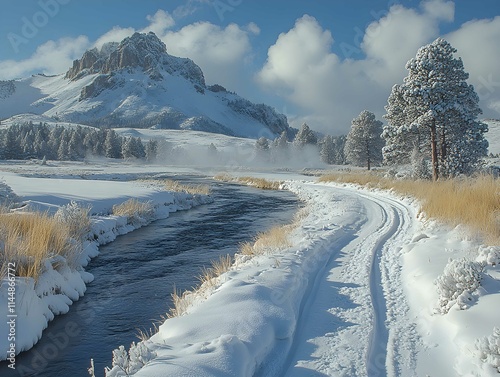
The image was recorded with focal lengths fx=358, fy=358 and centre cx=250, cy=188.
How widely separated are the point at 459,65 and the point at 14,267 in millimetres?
26345

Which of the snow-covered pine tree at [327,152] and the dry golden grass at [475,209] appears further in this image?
the snow-covered pine tree at [327,152]

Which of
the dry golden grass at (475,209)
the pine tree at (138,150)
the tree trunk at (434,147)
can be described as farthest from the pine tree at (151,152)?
the dry golden grass at (475,209)

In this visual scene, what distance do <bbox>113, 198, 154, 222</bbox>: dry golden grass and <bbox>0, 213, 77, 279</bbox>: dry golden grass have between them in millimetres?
6162

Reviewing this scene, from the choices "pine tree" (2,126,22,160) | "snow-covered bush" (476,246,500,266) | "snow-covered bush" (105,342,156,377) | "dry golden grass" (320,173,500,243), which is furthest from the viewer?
"pine tree" (2,126,22,160)

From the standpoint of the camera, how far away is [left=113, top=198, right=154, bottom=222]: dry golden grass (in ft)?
56.7

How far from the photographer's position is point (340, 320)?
5.61 metres

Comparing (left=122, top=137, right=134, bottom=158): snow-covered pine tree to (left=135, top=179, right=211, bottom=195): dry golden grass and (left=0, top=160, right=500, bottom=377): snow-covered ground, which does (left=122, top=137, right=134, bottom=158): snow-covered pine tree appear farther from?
(left=0, top=160, right=500, bottom=377): snow-covered ground

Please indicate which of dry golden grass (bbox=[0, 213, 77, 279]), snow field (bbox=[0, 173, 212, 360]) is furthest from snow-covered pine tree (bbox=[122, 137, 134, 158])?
dry golden grass (bbox=[0, 213, 77, 279])

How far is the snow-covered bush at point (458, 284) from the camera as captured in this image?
17.8ft

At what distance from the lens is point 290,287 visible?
679 cm

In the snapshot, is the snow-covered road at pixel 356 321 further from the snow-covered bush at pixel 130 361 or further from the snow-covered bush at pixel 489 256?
the snow-covered bush at pixel 130 361

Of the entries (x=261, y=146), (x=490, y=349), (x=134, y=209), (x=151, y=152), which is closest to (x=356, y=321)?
(x=490, y=349)

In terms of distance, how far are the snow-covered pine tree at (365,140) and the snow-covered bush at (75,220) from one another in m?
48.9

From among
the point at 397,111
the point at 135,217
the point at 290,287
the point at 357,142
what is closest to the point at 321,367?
the point at 290,287
